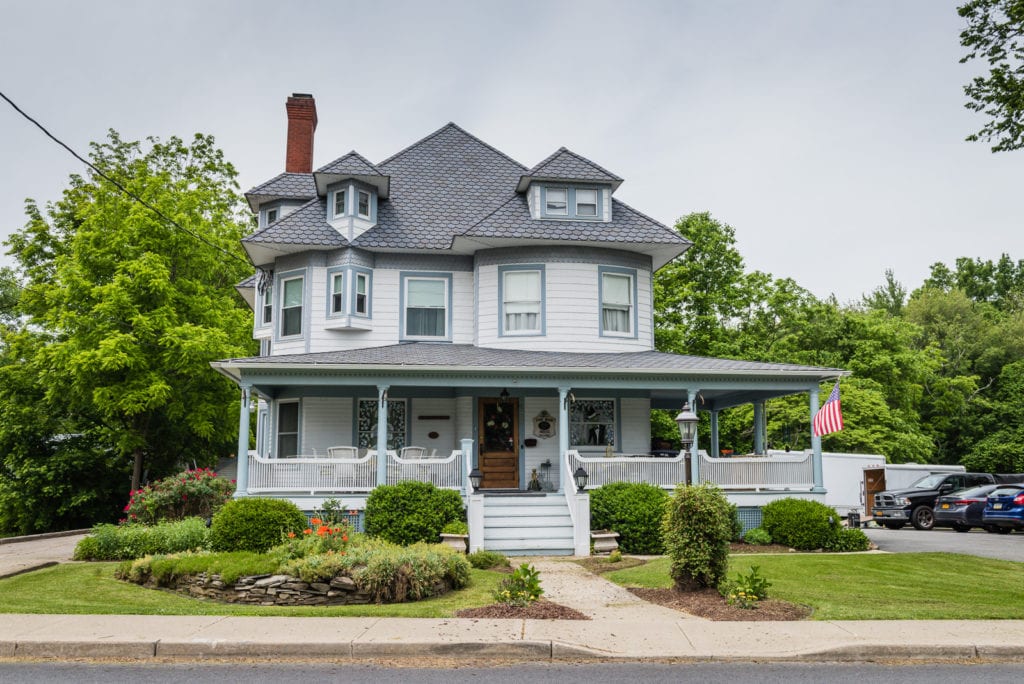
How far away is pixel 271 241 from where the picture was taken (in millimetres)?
20375

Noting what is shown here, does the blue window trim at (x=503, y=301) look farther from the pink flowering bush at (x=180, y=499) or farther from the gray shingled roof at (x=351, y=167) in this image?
the pink flowering bush at (x=180, y=499)

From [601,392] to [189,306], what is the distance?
579 inches

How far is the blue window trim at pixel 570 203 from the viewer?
20875mm

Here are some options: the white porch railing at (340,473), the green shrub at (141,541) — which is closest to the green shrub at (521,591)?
the white porch railing at (340,473)

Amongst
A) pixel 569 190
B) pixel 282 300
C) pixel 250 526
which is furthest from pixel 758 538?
pixel 282 300

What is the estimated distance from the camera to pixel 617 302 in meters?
20.9

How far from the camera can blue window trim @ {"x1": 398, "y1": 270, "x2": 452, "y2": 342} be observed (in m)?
21.1

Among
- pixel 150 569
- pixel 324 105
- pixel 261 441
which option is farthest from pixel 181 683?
pixel 324 105

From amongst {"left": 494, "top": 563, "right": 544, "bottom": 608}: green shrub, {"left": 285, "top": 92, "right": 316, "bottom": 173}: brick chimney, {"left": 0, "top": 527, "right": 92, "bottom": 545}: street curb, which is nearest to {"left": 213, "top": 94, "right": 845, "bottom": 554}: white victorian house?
{"left": 285, "top": 92, "right": 316, "bottom": 173}: brick chimney

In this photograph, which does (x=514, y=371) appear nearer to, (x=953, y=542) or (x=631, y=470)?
(x=631, y=470)

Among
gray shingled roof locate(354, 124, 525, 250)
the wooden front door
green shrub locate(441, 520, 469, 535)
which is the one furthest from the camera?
gray shingled roof locate(354, 124, 525, 250)

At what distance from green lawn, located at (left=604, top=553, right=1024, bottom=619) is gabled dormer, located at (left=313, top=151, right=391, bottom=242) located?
37.9 ft

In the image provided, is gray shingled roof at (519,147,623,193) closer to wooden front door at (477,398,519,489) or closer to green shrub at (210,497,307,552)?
wooden front door at (477,398,519,489)

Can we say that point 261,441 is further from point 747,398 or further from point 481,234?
point 747,398
